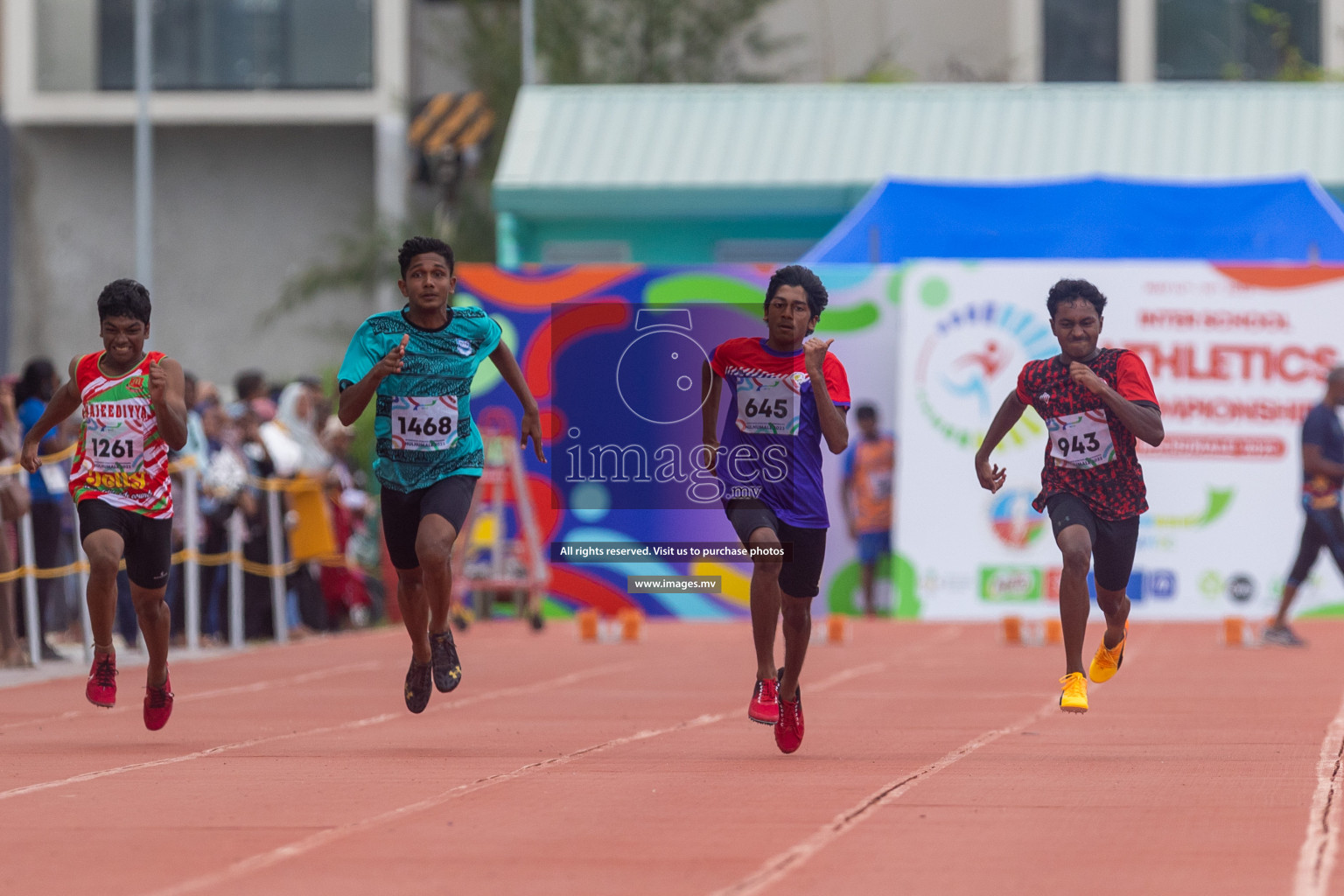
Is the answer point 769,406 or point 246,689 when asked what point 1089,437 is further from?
point 246,689

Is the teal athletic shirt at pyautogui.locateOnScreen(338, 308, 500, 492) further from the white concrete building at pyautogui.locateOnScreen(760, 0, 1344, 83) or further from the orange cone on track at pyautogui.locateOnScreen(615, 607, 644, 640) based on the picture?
the white concrete building at pyautogui.locateOnScreen(760, 0, 1344, 83)

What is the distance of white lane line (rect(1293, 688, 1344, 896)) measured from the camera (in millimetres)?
6059

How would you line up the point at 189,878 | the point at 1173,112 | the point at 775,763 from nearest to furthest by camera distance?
the point at 189,878 → the point at 775,763 → the point at 1173,112

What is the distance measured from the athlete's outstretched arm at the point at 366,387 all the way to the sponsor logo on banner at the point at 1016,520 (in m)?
12.1

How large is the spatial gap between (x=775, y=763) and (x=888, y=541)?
40.4 ft

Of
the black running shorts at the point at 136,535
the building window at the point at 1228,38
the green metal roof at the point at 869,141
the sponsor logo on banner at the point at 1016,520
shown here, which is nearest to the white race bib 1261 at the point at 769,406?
the black running shorts at the point at 136,535

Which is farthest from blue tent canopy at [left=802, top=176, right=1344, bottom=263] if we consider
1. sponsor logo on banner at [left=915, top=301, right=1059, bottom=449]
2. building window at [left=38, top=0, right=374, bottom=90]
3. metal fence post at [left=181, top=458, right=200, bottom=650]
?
building window at [left=38, top=0, right=374, bottom=90]

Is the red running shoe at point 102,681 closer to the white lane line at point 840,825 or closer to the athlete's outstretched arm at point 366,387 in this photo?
the athlete's outstretched arm at point 366,387

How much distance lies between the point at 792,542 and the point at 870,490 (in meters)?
11.9

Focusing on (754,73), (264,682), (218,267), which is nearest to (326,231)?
(218,267)

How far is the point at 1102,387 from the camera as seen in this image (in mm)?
9523

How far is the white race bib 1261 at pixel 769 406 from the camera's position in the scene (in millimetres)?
9180

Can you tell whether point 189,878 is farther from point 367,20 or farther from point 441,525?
point 367,20

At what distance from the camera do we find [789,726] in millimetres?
9320
